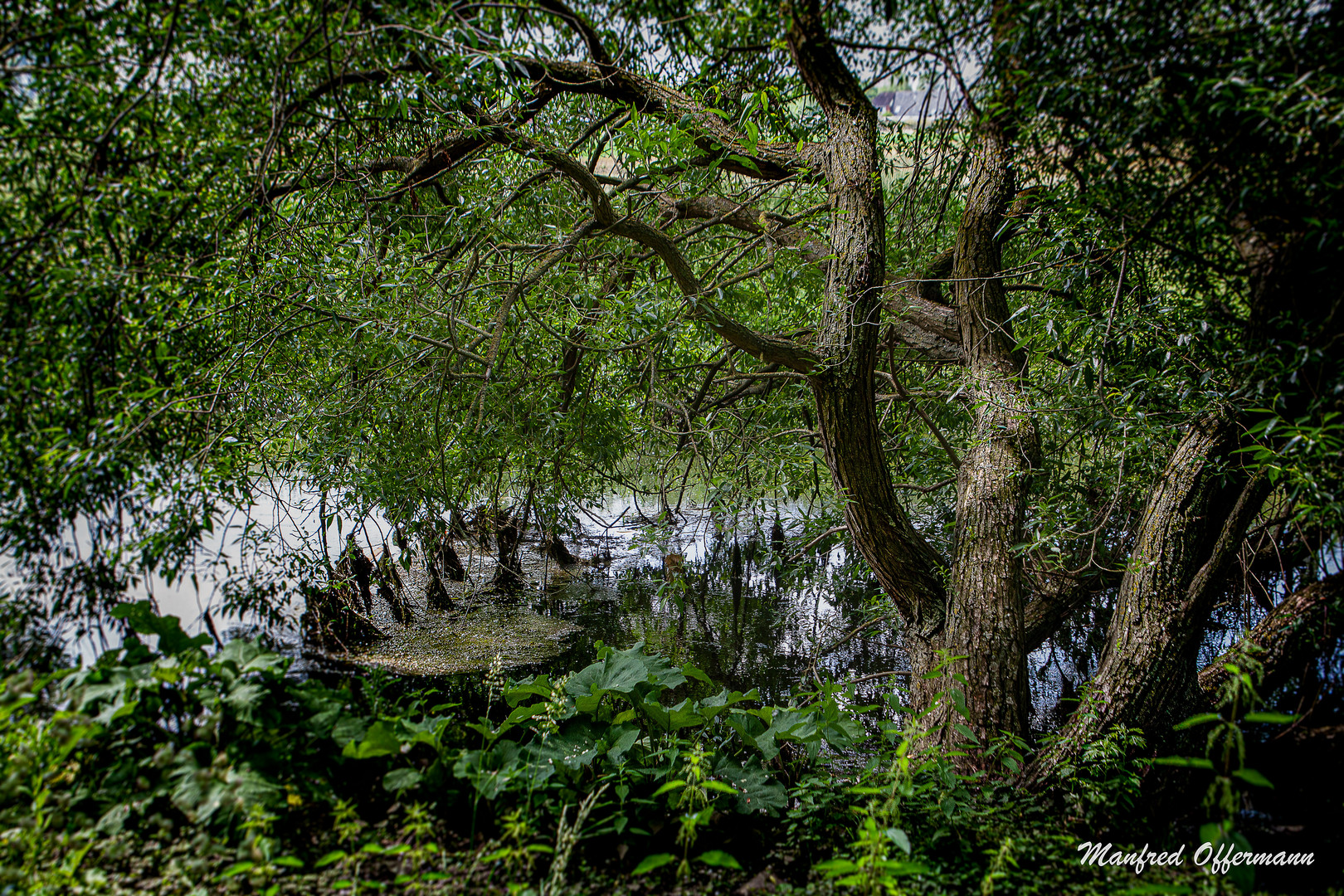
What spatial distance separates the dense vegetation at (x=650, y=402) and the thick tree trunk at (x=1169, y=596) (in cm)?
2

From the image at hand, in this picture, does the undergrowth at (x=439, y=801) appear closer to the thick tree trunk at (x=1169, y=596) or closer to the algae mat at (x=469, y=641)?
the thick tree trunk at (x=1169, y=596)

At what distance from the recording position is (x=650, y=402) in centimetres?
371

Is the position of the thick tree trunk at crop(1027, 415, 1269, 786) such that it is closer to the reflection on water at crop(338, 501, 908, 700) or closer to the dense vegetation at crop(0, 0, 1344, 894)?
the dense vegetation at crop(0, 0, 1344, 894)

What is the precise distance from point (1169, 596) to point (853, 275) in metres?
1.89

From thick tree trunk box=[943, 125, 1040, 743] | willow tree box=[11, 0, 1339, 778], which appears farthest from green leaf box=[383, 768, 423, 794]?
thick tree trunk box=[943, 125, 1040, 743]

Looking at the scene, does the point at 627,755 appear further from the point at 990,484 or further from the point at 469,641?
the point at 469,641

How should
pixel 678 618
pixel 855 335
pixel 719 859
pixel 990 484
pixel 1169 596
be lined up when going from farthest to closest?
pixel 678 618 → pixel 990 484 → pixel 855 335 → pixel 1169 596 → pixel 719 859

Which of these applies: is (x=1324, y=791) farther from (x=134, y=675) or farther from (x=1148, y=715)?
(x=134, y=675)

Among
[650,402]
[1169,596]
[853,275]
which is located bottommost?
[1169,596]

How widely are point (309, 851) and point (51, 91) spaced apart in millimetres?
2106

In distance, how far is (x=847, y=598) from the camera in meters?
6.43

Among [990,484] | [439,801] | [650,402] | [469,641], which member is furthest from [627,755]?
[469,641]

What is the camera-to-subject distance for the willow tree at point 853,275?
2043 mm

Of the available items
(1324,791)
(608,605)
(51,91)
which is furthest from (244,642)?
(608,605)
